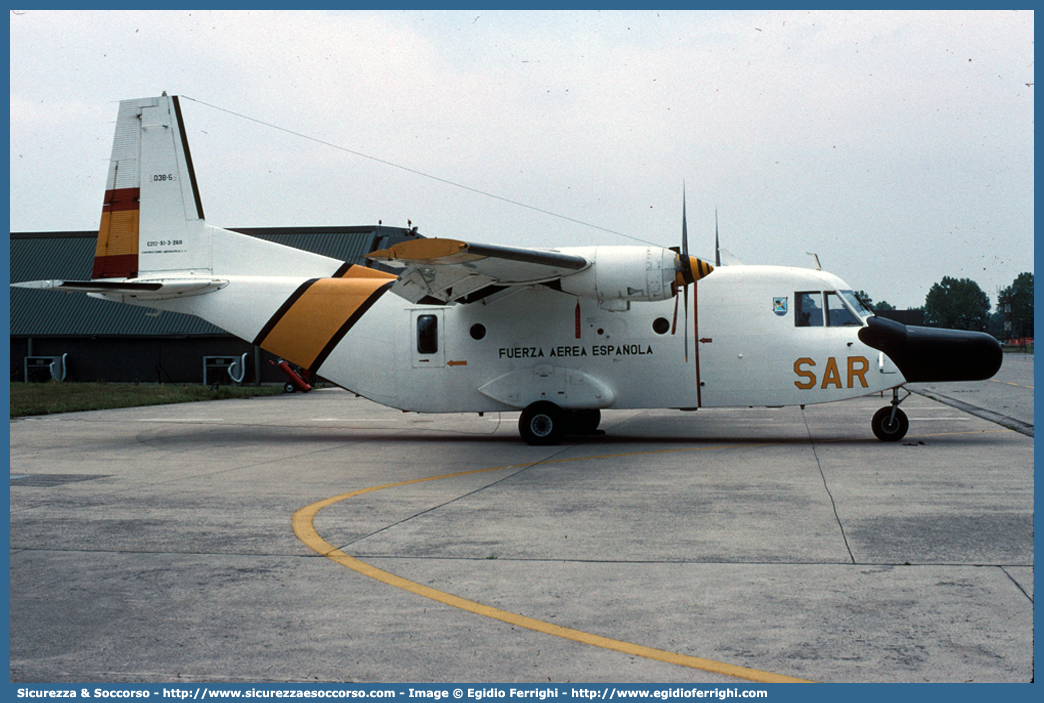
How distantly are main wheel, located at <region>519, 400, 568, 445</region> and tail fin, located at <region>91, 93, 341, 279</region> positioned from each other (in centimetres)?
598

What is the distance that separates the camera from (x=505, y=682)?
430 centimetres

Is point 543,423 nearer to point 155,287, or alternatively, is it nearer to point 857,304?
point 857,304

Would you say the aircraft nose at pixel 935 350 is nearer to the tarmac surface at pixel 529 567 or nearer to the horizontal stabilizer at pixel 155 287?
the tarmac surface at pixel 529 567

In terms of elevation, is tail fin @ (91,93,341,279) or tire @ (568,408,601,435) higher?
tail fin @ (91,93,341,279)

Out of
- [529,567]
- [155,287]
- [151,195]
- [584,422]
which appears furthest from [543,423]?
[151,195]

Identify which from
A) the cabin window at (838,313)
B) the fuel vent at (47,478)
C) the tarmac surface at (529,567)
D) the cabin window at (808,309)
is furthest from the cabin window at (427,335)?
the cabin window at (838,313)

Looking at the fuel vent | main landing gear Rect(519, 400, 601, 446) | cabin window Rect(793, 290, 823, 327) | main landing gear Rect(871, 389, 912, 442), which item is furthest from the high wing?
main landing gear Rect(871, 389, 912, 442)

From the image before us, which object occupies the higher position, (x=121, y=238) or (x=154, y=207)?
(x=154, y=207)

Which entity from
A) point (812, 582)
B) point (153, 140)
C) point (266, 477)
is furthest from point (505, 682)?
point (153, 140)

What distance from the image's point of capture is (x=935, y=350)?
1413 centimetres

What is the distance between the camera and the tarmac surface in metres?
4.60

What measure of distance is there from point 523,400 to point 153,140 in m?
9.27

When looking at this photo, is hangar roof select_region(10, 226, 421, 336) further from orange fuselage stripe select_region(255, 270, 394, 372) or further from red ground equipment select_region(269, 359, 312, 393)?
orange fuselage stripe select_region(255, 270, 394, 372)

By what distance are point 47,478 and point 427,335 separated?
6677 millimetres
